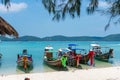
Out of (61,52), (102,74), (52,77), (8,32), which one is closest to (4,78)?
(52,77)

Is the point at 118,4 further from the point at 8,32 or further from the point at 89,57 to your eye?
the point at 89,57

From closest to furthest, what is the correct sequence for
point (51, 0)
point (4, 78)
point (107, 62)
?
1. point (51, 0)
2. point (4, 78)
3. point (107, 62)

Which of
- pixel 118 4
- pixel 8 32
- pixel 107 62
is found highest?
pixel 118 4

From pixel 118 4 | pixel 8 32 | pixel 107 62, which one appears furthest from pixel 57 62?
pixel 118 4

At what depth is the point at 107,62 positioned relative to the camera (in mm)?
23578

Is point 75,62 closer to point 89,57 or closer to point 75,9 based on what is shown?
point 89,57

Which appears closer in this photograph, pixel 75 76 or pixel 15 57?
pixel 75 76

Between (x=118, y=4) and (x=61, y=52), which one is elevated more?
(x=118, y=4)

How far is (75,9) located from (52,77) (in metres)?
8.03

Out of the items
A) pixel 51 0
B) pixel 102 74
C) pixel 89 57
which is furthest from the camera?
pixel 89 57

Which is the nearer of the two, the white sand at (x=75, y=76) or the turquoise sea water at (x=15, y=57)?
the white sand at (x=75, y=76)

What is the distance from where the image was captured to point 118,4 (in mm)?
5992

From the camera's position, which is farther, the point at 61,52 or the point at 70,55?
the point at 61,52

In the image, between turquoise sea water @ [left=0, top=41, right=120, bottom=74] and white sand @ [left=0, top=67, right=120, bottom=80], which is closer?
white sand @ [left=0, top=67, right=120, bottom=80]
